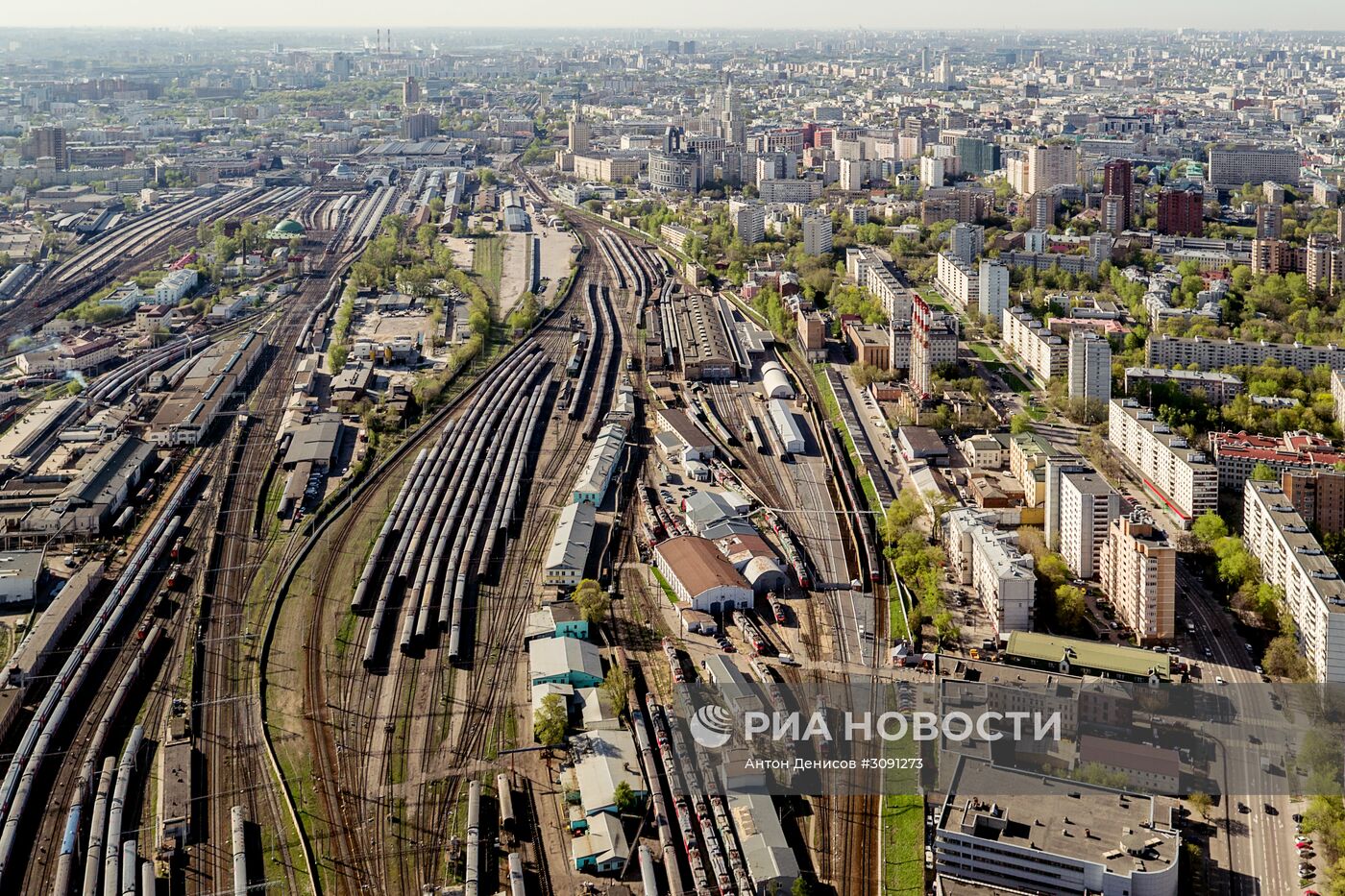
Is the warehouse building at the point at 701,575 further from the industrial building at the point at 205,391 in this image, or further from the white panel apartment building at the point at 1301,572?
the industrial building at the point at 205,391

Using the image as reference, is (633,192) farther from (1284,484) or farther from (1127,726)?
(1127,726)

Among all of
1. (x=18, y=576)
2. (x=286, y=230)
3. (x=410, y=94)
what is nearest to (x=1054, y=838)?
(x=18, y=576)

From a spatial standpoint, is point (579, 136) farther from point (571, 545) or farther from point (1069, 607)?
point (1069, 607)

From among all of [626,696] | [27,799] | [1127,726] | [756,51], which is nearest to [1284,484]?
[1127,726]

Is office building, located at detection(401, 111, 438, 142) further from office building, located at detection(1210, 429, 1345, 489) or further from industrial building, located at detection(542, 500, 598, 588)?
office building, located at detection(1210, 429, 1345, 489)

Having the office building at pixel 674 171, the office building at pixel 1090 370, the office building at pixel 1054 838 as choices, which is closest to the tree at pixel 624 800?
the office building at pixel 1054 838

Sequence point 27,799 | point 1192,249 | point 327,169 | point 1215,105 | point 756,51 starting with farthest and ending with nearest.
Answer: point 756,51, point 1215,105, point 327,169, point 1192,249, point 27,799
